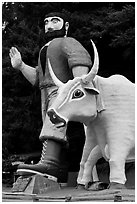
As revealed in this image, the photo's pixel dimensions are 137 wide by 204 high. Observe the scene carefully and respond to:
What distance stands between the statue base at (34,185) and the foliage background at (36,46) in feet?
5.46

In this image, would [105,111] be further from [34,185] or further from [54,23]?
[54,23]

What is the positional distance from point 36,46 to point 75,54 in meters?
1.60

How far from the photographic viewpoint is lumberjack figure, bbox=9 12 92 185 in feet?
8.08

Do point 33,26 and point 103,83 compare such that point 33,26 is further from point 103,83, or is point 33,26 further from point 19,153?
point 103,83

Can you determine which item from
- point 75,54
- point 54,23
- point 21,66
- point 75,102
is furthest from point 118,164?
point 54,23

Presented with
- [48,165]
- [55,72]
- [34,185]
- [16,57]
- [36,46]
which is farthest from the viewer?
[36,46]

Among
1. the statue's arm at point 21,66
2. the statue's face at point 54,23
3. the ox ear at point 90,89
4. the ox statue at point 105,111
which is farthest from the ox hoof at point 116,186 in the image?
the statue's face at point 54,23

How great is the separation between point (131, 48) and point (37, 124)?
1.15 metres

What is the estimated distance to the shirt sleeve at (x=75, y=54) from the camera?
262 centimetres

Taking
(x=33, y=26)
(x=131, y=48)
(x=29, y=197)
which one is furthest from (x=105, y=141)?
(x=33, y=26)

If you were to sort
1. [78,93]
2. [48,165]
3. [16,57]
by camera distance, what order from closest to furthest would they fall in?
[78,93] < [48,165] < [16,57]

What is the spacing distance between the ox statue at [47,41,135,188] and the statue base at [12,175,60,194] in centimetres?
30

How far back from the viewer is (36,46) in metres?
4.23

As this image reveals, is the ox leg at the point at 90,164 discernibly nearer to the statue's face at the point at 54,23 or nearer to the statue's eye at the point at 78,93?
the statue's eye at the point at 78,93
